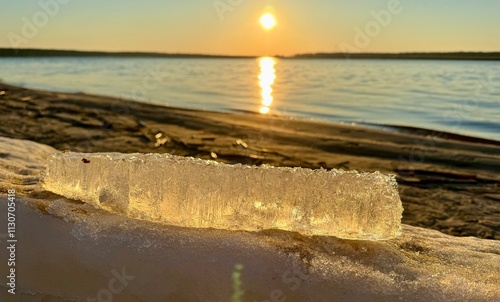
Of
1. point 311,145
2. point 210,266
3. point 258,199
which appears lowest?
point 210,266

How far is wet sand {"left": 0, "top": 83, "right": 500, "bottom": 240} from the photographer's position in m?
5.32

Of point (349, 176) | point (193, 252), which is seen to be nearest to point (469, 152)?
point (349, 176)

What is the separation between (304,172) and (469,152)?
23.3ft

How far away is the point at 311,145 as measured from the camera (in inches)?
360

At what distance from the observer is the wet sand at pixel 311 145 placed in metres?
5.32

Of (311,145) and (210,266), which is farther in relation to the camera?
(311,145)

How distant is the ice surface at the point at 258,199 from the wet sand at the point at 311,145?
252 cm

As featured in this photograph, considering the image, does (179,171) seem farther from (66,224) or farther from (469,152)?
(469,152)

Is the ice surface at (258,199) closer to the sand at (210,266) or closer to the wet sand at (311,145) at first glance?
the sand at (210,266)

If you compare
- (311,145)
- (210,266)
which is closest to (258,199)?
(210,266)

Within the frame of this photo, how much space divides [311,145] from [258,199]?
Answer: 7.04 m

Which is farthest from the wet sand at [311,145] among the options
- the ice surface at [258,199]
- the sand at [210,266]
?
the sand at [210,266]

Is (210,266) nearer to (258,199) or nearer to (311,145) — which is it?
(258,199)

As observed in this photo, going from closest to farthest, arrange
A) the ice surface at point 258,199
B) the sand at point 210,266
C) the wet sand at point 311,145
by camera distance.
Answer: the sand at point 210,266, the ice surface at point 258,199, the wet sand at point 311,145
